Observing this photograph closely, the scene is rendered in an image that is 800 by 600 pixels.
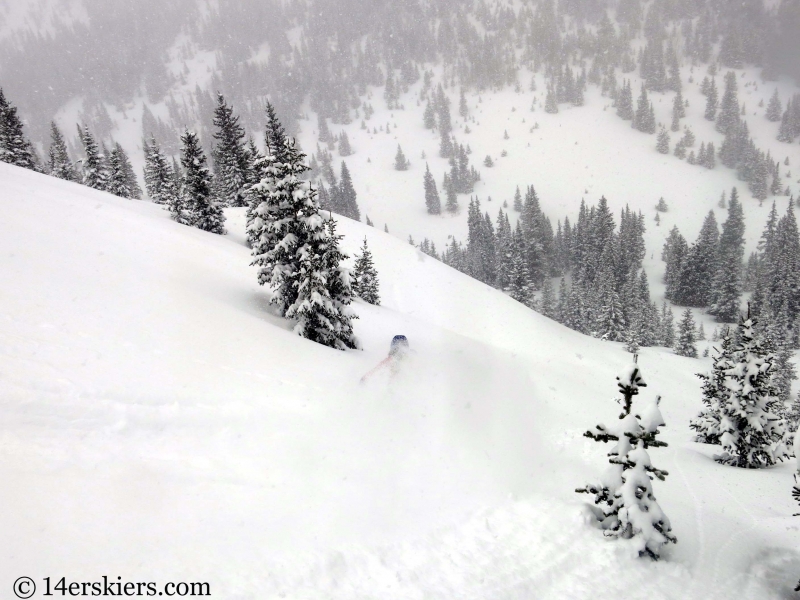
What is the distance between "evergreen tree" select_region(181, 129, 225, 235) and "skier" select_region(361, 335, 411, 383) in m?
23.3

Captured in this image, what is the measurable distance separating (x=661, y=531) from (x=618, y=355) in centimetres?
3968

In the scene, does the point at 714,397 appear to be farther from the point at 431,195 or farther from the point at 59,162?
the point at 431,195

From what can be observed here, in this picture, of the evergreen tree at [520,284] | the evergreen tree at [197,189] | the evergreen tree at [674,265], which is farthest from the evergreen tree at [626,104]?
the evergreen tree at [197,189]

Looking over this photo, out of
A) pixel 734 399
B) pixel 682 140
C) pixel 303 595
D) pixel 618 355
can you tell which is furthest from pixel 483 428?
pixel 682 140

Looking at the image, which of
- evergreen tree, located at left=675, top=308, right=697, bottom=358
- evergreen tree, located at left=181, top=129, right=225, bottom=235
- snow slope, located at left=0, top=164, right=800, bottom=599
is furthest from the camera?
evergreen tree, located at left=675, top=308, right=697, bottom=358

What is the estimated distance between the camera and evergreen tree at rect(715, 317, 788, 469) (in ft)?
52.7

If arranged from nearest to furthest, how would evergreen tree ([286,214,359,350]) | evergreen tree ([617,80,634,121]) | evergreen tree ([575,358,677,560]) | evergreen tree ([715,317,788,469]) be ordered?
evergreen tree ([575,358,677,560])
evergreen tree ([715,317,788,469])
evergreen tree ([286,214,359,350])
evergreen tree ([617,80,634,121])

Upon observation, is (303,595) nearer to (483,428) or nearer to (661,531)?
(661,531)

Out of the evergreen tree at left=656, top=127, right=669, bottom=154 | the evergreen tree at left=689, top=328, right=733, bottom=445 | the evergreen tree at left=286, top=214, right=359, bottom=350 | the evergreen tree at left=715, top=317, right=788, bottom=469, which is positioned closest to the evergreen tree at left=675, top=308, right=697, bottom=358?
the evergreen tree at left=689, top=328, right=733, bottom=445

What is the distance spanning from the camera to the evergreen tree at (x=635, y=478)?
826cm

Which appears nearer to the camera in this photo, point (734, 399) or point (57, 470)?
point (57, 470)

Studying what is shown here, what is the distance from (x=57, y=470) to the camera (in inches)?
276

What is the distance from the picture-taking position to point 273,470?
9086mm

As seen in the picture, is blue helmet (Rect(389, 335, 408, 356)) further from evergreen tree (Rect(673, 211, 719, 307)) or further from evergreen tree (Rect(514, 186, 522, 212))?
evergreen tree (Rect(514, 186, 522, 212))
